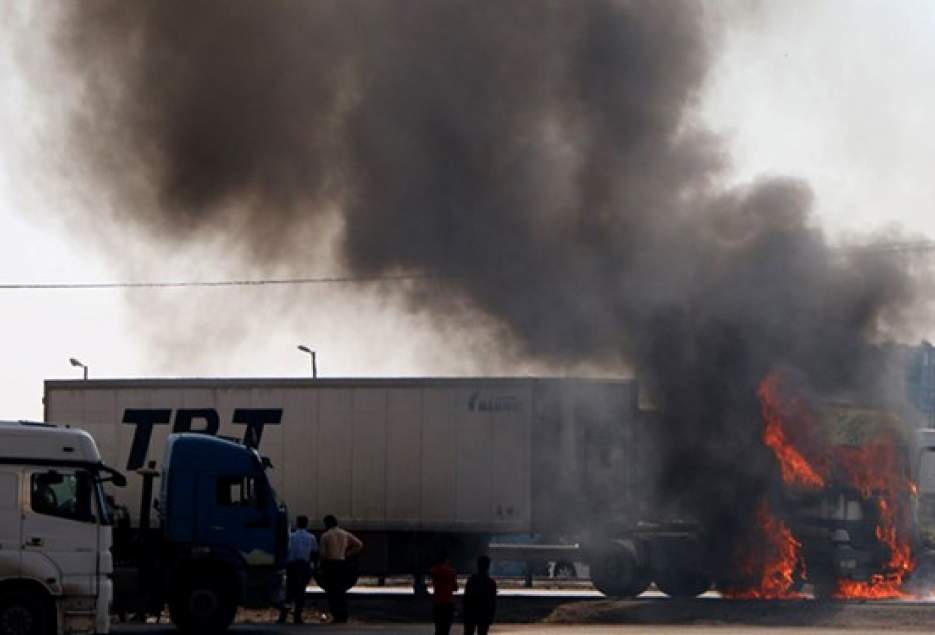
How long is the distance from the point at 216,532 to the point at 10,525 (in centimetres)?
495

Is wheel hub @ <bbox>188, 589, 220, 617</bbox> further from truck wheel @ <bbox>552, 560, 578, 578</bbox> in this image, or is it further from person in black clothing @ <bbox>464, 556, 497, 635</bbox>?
truck wheel @ <bbox>552, 560, 578, 578</bbox>

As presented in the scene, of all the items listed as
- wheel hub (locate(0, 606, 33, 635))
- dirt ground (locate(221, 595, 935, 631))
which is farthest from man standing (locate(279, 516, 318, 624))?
wheel hub (locate(0, 606, 33, 635))

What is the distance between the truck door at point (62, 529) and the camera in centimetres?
2288

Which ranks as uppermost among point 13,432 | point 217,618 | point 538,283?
point 538,283

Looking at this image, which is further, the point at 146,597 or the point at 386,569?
the point at 386,569

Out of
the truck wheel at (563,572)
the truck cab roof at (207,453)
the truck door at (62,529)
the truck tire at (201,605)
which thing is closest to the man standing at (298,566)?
the truck cab roof at (207,453)

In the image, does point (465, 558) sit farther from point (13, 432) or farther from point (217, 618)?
point (13, 432)

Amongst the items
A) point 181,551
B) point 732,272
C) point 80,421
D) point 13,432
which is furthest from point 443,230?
point 13,432

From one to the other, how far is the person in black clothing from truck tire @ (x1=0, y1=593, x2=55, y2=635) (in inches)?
204

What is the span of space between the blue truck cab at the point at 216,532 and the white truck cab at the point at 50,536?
3.44 metres

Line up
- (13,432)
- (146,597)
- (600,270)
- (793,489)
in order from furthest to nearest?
1. (600,270)
2. (793,489)
3. (146,597)
4. (13,432)

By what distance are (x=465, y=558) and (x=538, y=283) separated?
5.63 m

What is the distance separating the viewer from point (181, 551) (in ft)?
88.3

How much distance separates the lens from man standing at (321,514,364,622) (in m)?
30.1
